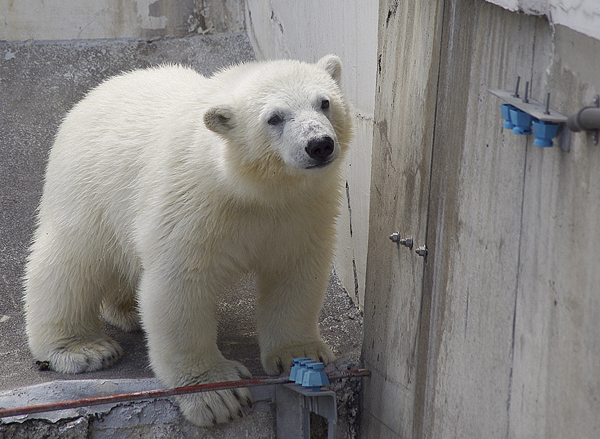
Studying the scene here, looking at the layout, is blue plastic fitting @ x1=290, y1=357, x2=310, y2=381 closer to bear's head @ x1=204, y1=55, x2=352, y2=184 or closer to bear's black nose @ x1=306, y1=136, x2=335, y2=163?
bear's head @ x1=204, y1=55, x2=352, y2=184

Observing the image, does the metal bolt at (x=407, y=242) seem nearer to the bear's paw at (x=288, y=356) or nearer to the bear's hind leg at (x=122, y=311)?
the bear's paw at (x=288, y=356)

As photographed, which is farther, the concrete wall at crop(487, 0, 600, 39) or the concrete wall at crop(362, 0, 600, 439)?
the concrete wall at crop(362, 0, 600, 439)

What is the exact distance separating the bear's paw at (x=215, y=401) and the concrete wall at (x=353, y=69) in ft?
3.45

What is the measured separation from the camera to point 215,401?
121 inches

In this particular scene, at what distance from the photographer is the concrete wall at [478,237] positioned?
5.12 feet

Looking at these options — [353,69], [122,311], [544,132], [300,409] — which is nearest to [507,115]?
[544,132]

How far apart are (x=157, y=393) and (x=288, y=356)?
632 mm

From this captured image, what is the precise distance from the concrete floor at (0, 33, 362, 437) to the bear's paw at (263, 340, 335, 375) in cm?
8

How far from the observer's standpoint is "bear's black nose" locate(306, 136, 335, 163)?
8.39 feet

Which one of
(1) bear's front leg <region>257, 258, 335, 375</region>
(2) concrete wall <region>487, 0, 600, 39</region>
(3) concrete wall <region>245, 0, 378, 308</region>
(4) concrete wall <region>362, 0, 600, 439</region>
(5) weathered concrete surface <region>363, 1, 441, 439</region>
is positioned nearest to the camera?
(2) concrete wall <region>487, 0, 600, 39</region>

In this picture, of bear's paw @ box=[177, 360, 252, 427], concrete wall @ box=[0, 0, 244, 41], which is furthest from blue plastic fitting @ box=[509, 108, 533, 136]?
concrete wall @ box=[0, 0, 244, 41]

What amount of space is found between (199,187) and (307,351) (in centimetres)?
98

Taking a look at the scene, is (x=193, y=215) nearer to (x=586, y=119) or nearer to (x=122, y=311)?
(x=122, y=311)

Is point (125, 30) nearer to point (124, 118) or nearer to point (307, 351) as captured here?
point (124, 118)
